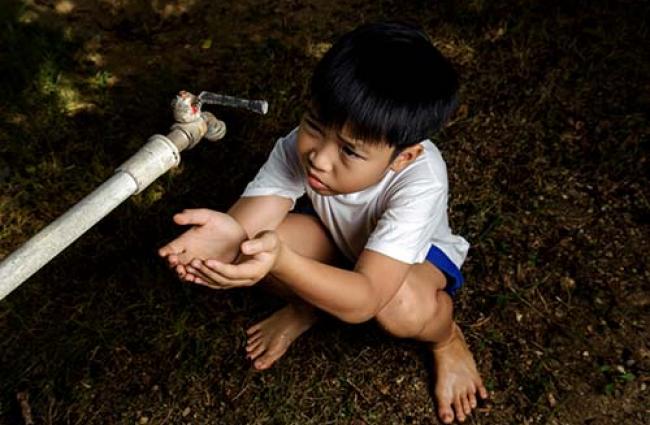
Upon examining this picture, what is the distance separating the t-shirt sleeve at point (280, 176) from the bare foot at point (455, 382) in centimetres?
85

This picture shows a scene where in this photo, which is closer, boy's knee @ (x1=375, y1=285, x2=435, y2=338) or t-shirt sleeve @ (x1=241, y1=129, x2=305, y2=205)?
boy's knee @ (x1=375, y1=285, x2=435, y2=338)

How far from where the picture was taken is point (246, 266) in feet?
4.73

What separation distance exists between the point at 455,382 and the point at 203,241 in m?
1.19

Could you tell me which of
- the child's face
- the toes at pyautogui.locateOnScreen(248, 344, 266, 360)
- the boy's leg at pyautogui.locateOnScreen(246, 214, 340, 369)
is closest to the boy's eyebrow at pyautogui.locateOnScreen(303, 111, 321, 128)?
the child's face

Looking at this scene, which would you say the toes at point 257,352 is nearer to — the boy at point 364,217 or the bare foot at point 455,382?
the boy at point 364,217

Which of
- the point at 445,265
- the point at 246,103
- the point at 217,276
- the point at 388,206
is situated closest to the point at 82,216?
the point at 217,276

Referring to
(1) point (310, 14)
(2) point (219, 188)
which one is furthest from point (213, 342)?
(1) point (310, 14)

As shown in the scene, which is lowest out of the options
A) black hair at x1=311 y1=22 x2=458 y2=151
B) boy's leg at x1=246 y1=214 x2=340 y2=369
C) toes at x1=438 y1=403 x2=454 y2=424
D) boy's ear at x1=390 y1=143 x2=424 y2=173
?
toes at x1=438 y1=403 x2=454 y2=424

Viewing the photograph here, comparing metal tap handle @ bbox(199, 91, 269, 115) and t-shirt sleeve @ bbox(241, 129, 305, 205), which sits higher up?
metal tap handle @ bbox(199, 91, 269, 115)

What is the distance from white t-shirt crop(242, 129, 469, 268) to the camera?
1849mm

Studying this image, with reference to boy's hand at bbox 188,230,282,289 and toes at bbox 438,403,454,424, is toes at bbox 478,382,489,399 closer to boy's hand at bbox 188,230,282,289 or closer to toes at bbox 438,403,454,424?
toes at bbox 438,403,454,424

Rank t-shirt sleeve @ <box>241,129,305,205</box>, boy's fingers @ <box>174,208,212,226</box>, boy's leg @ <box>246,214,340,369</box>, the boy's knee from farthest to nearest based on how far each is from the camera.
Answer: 1. boy's leg @ <box>246,214,340,369</box>
2. t-shirt sleeve @ <box>241,129,305,205</box>
3. the boy's knee
4. boy's fingers @ <box>174,208,212,226</box>

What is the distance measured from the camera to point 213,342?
8.10 feet

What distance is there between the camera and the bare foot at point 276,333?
7.90ft
